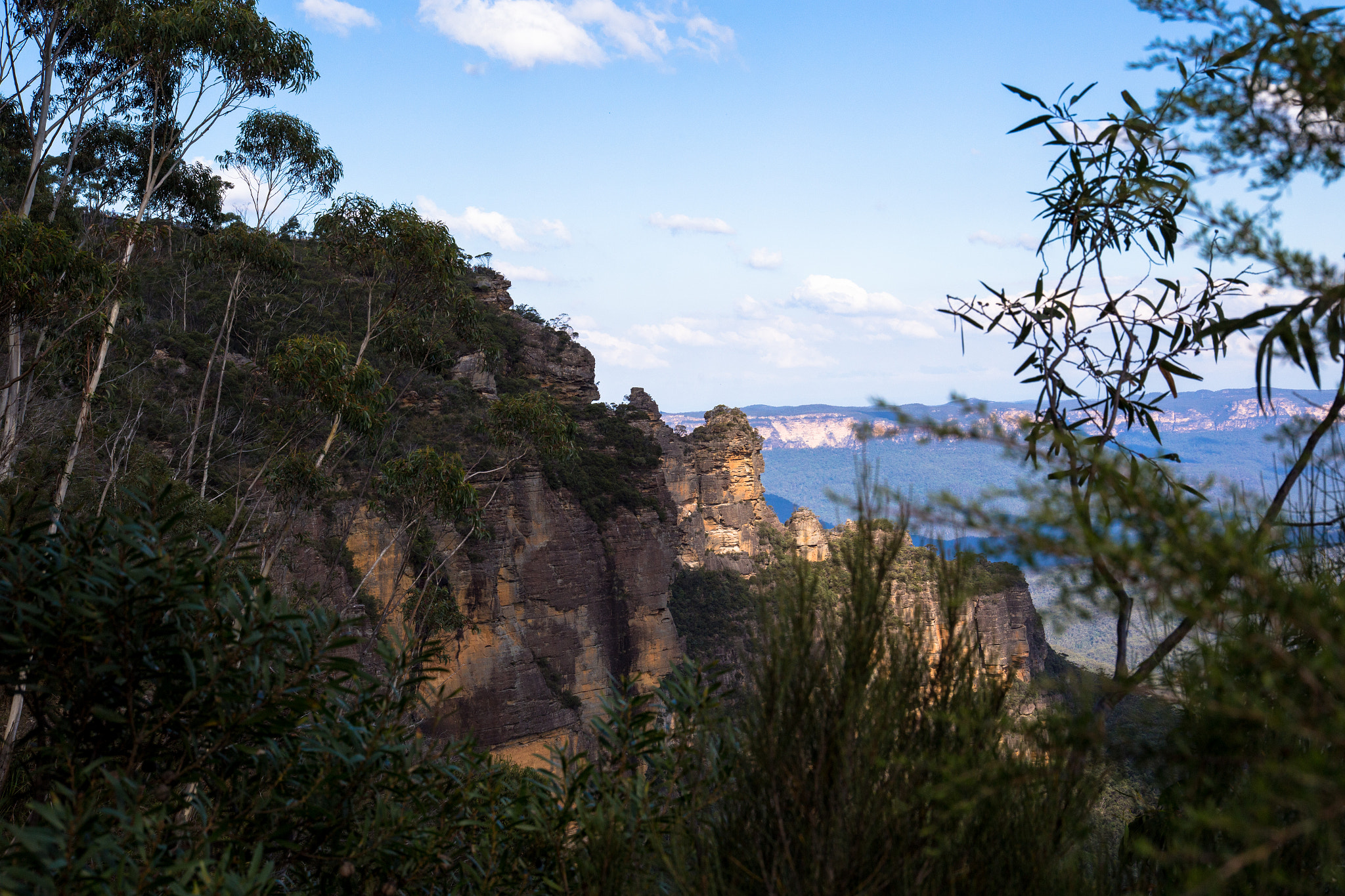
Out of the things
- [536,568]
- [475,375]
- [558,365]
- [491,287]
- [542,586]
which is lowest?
[542,586]

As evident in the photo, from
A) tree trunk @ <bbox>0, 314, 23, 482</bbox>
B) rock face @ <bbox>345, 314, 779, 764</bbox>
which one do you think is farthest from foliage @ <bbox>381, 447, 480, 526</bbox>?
tree trunk @ <bbox>0, 314, 23, 482</bbox>

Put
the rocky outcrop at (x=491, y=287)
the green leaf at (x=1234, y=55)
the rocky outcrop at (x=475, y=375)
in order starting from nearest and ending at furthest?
the green leaf at (x=1234, y=55)
the rocky outcrop at (x=475, y=375)
the rocky outcrop at (x=491, y=287)

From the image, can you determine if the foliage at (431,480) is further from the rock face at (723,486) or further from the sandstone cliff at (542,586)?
the rock face at (723,486)

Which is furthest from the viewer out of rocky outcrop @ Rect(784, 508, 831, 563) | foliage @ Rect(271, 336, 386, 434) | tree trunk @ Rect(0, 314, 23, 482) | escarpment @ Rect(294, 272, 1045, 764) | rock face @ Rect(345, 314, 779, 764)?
rocky outcrop @ Rect(784, 508, 831, 563)

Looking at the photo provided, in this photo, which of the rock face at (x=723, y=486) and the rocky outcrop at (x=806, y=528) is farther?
the rocky outcrop at (x=806, y=528)

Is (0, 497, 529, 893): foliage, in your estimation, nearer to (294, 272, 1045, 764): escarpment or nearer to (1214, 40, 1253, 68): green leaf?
(1214, 40, 1253, 68): green leaf

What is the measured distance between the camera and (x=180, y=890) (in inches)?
85.0

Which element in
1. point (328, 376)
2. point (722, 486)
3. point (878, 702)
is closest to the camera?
point (878, 702)

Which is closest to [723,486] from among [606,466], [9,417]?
[606,466]

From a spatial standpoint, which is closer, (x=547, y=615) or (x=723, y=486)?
(x=547, y=615)

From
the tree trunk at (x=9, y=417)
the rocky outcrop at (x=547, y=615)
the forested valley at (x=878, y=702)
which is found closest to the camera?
the forested valley at (x=878, y=702)

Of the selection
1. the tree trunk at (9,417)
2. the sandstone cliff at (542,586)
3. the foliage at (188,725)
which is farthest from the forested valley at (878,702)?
the sandstone cliff at (542,586)

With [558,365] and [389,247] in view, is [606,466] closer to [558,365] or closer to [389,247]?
[558,365]

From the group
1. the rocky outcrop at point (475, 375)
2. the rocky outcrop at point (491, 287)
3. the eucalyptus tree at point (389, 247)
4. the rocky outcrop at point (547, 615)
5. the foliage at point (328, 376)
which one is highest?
the rocky outcrop at point (491, 287)
